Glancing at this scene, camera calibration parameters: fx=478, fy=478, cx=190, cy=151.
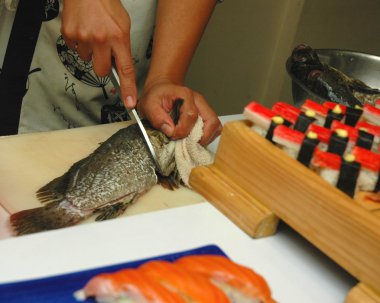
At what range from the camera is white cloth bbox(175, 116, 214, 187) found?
4.50 ft

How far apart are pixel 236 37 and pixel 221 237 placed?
2.37 metres

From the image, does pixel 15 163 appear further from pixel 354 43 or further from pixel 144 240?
pixel 354 43

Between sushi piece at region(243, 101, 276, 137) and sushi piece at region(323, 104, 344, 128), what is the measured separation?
0.36 ft

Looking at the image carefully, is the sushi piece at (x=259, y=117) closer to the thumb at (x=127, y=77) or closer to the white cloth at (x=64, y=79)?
the thumb at (x=127, y=77)

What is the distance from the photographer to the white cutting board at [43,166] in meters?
1.21

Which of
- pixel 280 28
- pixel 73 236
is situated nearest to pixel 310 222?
pixel 73 236

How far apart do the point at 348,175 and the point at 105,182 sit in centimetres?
68

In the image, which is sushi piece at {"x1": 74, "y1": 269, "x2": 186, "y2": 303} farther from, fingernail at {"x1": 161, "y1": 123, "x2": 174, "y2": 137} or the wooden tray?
fingernail at {"x1": 161, "y1": 123, "x2": 174, "y2": 137}

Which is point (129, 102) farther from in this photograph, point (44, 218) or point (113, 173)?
point (44, 218)

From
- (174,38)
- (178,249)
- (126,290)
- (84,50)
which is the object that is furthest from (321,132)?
(174,38)

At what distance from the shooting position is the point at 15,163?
1.31 meters

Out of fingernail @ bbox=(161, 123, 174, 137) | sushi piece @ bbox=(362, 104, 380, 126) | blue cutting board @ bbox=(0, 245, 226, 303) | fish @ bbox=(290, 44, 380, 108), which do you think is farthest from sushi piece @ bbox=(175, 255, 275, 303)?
fish @ bbox=(290, 44, 380, 108)

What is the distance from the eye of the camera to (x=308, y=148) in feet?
2.70

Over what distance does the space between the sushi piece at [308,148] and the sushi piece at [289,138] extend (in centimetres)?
1
